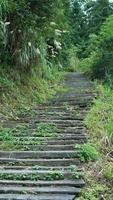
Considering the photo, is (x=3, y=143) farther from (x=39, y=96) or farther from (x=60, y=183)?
(x=39, y=96)

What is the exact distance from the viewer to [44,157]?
A: 688cm

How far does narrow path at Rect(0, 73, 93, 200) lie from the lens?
555cm

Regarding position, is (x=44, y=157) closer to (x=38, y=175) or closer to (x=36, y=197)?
(x=38, y=175)

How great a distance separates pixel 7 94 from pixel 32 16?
1.87 meters

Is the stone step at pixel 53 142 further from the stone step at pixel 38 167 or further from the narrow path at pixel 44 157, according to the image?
the stone step at pixel 38 167

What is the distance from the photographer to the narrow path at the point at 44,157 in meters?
5.55

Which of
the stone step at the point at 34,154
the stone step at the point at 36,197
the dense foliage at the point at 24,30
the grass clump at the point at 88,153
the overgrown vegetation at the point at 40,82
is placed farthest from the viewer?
the dense foliage at the point at 24,30

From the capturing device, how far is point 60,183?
18.8ft

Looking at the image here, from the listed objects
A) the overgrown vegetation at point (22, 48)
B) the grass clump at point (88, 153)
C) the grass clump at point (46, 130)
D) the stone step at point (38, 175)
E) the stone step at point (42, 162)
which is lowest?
→ the grass clump at point (46, 130)

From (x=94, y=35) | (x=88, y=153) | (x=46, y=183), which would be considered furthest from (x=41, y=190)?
(x=94, y=35)

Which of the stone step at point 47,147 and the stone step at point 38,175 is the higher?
the stone step at point 38,175

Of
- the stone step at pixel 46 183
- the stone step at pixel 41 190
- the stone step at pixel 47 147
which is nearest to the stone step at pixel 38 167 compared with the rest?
the stone step at pixel 46 183

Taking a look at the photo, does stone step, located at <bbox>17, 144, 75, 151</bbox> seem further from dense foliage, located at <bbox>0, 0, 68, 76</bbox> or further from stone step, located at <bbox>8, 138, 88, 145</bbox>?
dense foliage, located at <bbox>0, 0, 68, 76</bbox>

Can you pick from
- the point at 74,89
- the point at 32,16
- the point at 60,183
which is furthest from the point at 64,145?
the point at 74,89
